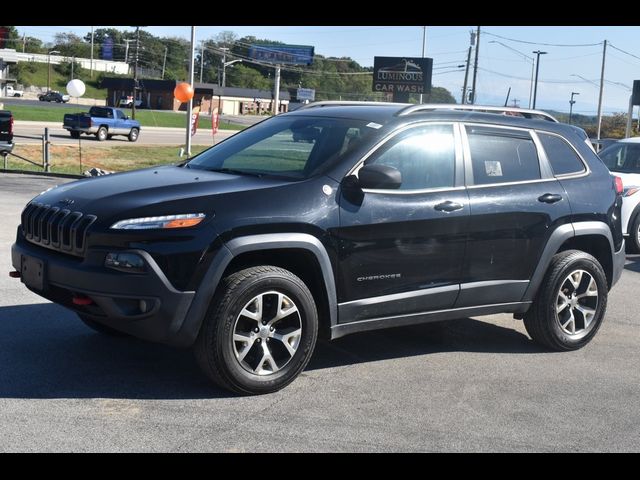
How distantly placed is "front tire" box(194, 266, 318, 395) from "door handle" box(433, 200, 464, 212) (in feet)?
3.94

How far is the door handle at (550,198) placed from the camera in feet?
21.5

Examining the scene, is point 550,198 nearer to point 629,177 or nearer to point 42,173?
point 629,177

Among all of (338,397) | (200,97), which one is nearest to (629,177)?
(338,397)

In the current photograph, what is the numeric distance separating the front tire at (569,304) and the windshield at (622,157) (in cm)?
695

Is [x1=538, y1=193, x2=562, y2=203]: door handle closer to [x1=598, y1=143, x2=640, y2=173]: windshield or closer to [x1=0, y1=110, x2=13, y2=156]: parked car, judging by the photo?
[x1=598, y1=143, x2=640, y2=173]: windshield

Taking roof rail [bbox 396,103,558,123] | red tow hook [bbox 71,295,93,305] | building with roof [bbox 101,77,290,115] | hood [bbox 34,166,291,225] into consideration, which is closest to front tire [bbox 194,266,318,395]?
hood [bbox 34,166,291,225]

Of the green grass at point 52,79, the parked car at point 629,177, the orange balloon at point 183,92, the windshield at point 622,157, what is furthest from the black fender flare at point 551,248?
the green grass at point 52,79

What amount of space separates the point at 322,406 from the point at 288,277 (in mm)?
816

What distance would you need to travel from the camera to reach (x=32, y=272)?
5.45 meters

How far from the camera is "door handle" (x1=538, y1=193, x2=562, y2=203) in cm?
655

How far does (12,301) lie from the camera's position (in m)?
7.44

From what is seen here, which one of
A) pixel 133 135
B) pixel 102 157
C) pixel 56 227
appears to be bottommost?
pixel 102 157

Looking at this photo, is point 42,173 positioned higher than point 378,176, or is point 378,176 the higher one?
point 378,176

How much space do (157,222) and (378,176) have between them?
1469mm
